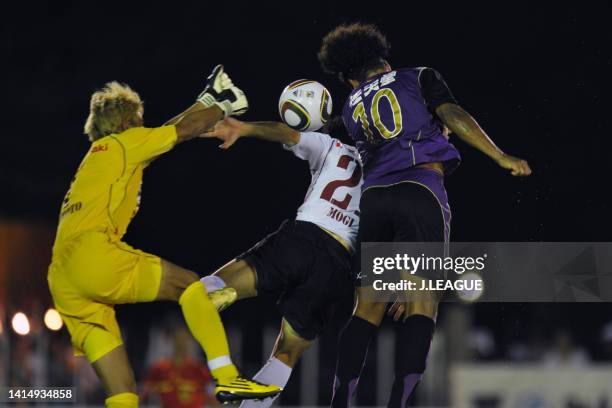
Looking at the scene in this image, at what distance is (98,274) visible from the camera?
4914 mm

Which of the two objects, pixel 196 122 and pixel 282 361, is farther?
pixel 282 361

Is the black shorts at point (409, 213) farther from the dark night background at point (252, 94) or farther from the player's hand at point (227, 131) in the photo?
the dark night background at point (252, 94)

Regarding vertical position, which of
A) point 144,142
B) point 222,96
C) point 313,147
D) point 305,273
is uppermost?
point 222,96

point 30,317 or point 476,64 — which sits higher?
point 476,64

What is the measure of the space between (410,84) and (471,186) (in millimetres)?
6906

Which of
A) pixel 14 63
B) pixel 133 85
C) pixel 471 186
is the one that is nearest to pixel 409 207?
pixel 471 186

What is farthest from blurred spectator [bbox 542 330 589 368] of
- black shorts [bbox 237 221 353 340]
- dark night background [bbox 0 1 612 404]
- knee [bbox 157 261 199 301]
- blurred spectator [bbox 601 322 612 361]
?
knee [bbox 157 261 199 301]

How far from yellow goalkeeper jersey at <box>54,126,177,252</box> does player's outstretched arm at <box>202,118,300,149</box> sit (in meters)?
0.44

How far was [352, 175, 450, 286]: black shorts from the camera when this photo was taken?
4.96 meters

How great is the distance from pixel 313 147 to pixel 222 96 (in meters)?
0.64

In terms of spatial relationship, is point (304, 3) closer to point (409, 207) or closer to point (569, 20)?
point (569, 20)

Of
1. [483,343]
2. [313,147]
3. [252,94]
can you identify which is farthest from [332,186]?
[483,343]

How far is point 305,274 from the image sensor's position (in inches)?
220

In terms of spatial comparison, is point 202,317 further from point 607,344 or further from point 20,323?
point 607,344
